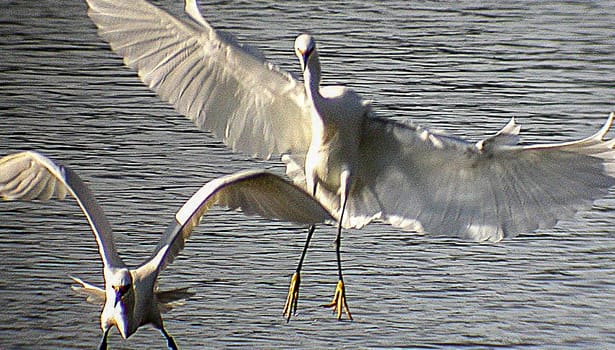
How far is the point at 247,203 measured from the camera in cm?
594

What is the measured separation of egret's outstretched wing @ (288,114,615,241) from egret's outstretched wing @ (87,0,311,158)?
23 cm

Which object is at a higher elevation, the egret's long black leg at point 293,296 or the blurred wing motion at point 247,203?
the blurred wing motion at point 247,203

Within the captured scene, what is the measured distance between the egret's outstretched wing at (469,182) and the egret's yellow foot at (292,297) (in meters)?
0.43

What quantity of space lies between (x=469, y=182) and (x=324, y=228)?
1.52 m

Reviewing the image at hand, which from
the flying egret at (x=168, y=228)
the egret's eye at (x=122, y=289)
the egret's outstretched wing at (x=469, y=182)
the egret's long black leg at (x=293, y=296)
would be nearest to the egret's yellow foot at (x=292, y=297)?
the egret's long black leg at (x=293, y=296)

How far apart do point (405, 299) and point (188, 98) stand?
Answer: 4.49 feet

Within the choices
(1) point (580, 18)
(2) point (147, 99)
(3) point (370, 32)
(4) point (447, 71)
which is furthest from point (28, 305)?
(1) point (580, 18)

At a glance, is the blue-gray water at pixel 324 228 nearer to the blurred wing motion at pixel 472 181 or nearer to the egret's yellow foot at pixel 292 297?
the egret's yellow foot at pixel 292 297

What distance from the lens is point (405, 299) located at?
263 inches

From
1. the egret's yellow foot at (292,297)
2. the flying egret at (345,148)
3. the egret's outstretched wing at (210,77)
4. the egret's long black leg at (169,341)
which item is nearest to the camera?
the egret's long black leg at (169,341)

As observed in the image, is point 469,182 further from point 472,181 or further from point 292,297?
point 292,297

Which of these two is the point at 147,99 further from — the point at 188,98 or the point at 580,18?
the point at 580,18

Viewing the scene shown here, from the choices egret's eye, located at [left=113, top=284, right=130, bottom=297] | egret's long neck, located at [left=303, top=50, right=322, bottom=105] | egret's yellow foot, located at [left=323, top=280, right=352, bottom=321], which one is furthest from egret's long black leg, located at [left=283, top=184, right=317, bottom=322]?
egret's eye, located at [left=113, top=284, right=130, bottom=297]

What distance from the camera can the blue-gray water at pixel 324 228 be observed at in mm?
6367
